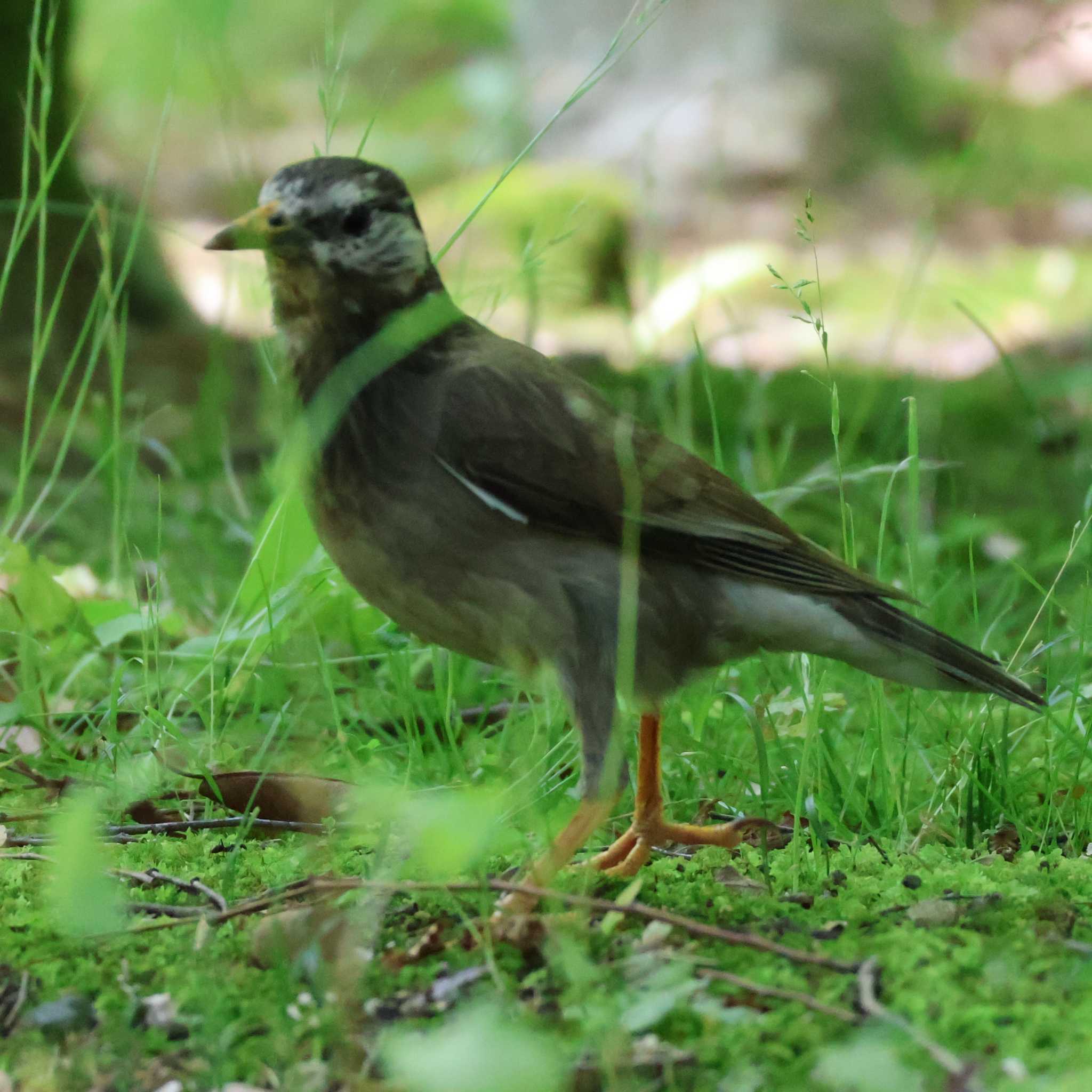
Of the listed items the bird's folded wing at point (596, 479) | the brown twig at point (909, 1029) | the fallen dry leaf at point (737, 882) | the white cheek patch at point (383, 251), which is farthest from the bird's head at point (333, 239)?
the brown twig at point (909, 1029)

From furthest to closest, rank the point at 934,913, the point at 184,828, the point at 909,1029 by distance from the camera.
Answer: the point at 184,828 → the point at 934,913 → the point at 909,1029

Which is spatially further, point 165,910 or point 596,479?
point 596,479

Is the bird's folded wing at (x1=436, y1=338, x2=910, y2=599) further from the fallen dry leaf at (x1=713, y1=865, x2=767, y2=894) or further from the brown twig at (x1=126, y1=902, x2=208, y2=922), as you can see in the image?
the brown twig at (x1=126, y1=902, x2=208, y2=922)

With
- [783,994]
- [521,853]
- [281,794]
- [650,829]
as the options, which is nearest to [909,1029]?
[783,994]

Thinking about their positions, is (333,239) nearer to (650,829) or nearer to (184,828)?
(184,828)

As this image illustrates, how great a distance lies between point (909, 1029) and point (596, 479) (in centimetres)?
147

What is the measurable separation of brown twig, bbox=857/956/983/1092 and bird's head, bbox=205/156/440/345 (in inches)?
70.7

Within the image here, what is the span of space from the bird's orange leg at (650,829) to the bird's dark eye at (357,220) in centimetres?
127

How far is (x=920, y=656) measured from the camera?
3352 mm

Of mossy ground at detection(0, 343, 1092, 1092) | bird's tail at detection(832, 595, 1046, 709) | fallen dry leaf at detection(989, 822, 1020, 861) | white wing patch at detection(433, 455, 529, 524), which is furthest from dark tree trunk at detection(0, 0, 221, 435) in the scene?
fallen dry leaf at detection(989, 822, 1020, 861)

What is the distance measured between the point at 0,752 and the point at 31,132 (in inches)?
60.0

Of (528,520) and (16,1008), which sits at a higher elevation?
(528,520)

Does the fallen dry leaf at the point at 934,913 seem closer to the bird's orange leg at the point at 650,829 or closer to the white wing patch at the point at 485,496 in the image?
the bird's orange leg at the point at 650,829

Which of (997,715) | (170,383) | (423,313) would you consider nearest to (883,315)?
(170,383)
